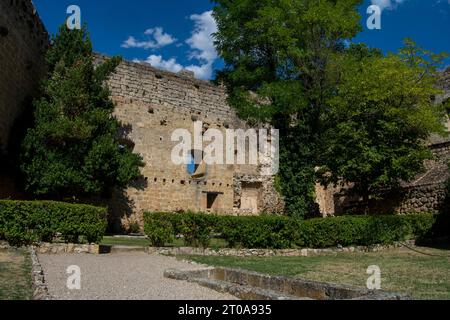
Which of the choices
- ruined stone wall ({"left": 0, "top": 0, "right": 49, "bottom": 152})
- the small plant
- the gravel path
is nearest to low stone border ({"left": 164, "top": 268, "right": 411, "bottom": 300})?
the gravel path

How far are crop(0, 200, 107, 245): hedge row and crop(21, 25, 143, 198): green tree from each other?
3.77 metres

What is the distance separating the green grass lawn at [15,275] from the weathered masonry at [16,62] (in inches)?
245

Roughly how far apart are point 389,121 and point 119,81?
40.8 feet

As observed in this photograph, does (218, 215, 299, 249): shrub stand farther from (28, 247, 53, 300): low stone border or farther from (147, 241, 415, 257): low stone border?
(28, 247, 53, 300): low stone border

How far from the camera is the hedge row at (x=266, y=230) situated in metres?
12.3

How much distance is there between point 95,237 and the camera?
11633 millimetres

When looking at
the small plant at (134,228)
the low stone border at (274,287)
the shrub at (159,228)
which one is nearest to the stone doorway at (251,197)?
the small plant at (134,228)

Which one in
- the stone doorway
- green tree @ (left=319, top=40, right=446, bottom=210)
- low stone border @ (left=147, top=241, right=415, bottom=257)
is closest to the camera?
low stone border @ (left=147, top=241, right=415, bottom=257)

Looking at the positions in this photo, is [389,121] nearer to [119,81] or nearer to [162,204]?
[162,204]

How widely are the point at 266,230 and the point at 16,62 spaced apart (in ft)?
37.4

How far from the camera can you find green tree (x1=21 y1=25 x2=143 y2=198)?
1484cm

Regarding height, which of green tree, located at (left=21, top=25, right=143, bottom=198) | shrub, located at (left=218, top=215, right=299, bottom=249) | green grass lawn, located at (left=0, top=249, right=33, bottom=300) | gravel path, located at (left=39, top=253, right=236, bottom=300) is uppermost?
green tree, located at (left=21, top=25, right=143, bottom=198)
